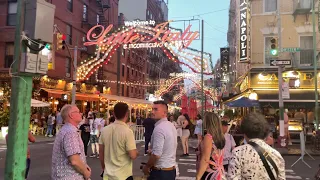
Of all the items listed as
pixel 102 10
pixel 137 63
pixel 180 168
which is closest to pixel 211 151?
pixel 180 168

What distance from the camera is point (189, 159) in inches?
544

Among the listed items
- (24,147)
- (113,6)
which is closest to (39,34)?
(24,147)

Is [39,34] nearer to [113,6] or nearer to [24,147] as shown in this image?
[24,147]

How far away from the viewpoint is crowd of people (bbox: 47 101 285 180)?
3237mm

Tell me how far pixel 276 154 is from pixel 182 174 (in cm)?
733

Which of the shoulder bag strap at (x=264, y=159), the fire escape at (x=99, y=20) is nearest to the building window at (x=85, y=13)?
the fire escape at (x=99, y=20)

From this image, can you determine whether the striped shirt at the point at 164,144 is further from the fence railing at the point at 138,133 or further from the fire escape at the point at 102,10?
the fire escape at the point at 102,10

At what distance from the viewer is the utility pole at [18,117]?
14.6 ft

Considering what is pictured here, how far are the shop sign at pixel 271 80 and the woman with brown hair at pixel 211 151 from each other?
18348mm

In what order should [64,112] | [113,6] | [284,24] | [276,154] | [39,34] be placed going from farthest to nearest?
[113,6], [284,24], [39,34], [64,112], [276,154]

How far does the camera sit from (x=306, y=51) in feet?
72.9

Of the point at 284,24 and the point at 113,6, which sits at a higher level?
the point at 113,6

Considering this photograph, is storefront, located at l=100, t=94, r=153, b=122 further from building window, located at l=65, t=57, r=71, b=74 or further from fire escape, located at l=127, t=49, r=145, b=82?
fire escape, located at l=127, t=49, r=145, b=82

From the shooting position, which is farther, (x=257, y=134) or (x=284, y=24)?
(x=284, y=24)
